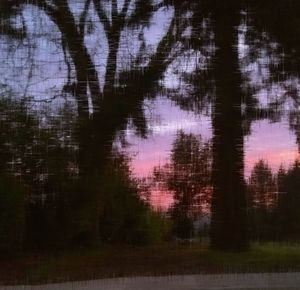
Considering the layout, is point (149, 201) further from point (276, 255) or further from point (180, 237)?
point (276, 255)

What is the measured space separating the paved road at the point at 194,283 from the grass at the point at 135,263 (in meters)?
0.07

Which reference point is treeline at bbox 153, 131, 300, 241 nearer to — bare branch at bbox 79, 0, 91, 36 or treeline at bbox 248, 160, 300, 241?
treeline at bbox 248, 160, 300, 241

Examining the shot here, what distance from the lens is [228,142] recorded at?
28.3 ft

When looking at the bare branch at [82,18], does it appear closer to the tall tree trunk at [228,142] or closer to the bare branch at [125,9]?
the bare branch at [125,9]

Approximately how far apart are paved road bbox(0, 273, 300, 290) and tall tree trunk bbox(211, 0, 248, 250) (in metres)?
0.37

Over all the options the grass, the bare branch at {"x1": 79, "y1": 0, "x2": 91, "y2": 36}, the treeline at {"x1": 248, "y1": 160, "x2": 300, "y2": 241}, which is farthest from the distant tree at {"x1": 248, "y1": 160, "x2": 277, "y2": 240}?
the bare branch at {"x1": 79, "y1": 0, "x2": 91, "y2": 36}

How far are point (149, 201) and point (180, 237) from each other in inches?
20.8

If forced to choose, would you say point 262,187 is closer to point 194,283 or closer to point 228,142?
point 228,142

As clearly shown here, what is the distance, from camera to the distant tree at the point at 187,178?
8586 millimetres

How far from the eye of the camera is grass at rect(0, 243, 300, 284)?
27.4ft

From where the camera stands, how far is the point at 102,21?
339 inches

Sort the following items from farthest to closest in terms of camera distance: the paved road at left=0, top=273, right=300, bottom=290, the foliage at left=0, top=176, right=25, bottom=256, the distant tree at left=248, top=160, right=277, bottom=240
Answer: the distant tree at left=248, top=160, right=277, bottom=240 < the foliage at left=0, top=176, right=25, bottom=256 < the paved road at left=0, top=273, right=300, bottom=290

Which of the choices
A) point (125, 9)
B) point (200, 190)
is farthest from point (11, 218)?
point (125, 9)

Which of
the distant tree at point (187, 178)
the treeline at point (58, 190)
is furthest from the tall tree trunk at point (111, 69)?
the distant tree at point (187, 178)
